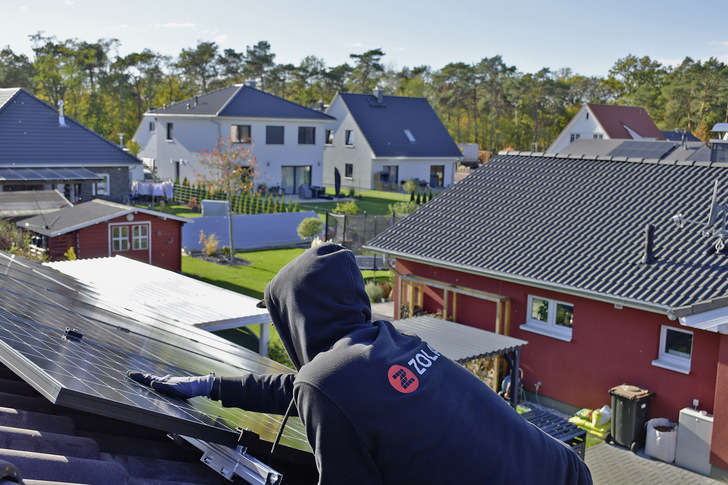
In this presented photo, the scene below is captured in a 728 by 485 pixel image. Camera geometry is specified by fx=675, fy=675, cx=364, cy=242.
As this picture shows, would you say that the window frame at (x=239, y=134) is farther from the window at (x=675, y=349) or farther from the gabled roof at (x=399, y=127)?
the window at (x=675, y=349)

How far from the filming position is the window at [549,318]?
14.1 meters

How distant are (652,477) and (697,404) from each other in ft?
5.36

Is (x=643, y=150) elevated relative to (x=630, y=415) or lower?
elevated

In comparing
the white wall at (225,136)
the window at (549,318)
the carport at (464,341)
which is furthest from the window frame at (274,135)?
the window at (549,318)

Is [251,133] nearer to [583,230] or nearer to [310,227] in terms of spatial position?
[310,227]

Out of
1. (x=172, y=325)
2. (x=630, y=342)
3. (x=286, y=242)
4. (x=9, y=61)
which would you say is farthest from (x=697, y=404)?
(x=9, y=61)

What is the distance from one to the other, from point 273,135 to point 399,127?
12329 millimetres

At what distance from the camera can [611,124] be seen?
2221 inches

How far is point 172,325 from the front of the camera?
26.9 ft

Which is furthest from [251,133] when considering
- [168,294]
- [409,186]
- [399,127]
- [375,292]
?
[168,294]

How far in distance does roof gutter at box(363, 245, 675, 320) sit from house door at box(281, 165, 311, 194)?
31.6 metres

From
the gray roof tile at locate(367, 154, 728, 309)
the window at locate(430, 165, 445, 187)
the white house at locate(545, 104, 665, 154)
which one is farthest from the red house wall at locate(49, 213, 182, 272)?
the white house at locate(545, 104, 665, 154)

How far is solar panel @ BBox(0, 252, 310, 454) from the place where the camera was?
2510 millimetres

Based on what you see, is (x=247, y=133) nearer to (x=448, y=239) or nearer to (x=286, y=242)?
(x=286, y=242)
